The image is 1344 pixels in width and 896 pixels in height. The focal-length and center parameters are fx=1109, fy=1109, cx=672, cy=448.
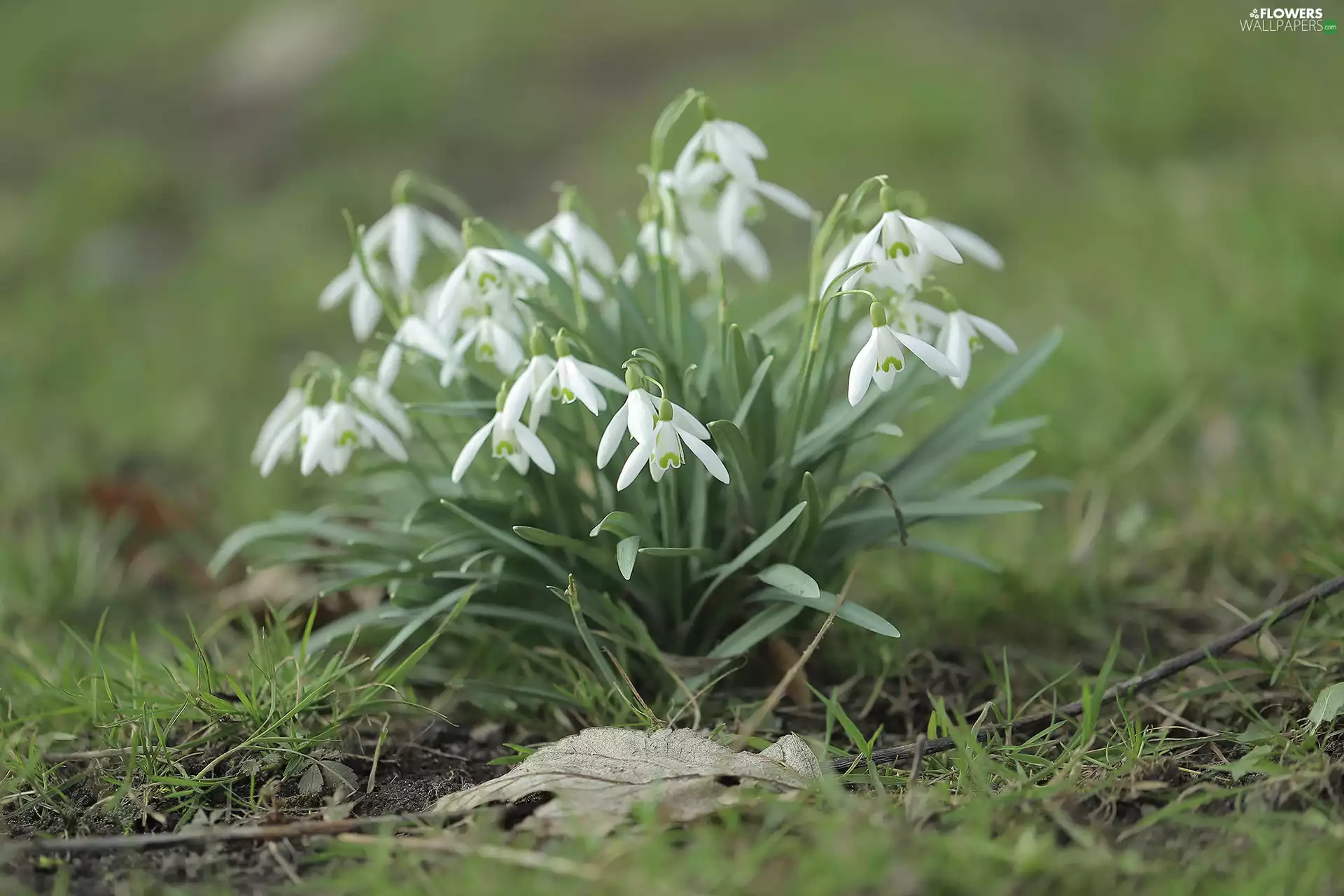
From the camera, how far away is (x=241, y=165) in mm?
6594

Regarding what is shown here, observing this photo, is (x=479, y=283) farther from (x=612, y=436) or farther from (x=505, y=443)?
(x=612, y=436)

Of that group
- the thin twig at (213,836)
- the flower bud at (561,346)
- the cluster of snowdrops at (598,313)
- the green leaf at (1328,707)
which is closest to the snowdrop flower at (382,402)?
the cluster of snowdrops at (598,313)

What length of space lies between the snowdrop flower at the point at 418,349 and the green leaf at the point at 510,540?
0.79 feet

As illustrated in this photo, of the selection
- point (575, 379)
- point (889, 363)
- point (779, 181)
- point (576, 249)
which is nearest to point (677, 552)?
point (575, 379)

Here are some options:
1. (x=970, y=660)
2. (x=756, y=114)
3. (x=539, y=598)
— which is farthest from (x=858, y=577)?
(x=756, y=114)

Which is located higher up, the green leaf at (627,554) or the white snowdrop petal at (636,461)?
the white snowdrop petal at (636,461)

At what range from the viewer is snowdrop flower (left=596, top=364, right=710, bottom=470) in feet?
4.92

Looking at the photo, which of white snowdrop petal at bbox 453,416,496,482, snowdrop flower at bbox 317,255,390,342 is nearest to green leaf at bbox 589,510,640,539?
white snowdrop petal at bbox 453,416,496,482

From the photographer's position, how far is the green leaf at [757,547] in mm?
1671

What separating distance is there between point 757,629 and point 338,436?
0.76 meters

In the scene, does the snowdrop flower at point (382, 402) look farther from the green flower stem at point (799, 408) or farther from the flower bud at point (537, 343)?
the green flower stem at point (799, 408)

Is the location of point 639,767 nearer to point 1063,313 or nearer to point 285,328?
point 1063,313

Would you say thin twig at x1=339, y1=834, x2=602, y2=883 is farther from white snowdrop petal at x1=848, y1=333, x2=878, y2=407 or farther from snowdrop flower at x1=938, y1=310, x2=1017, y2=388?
snowdrop flower at x1=938, y1=310, x2=1017, y2=388

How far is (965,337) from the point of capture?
1.76 meters
